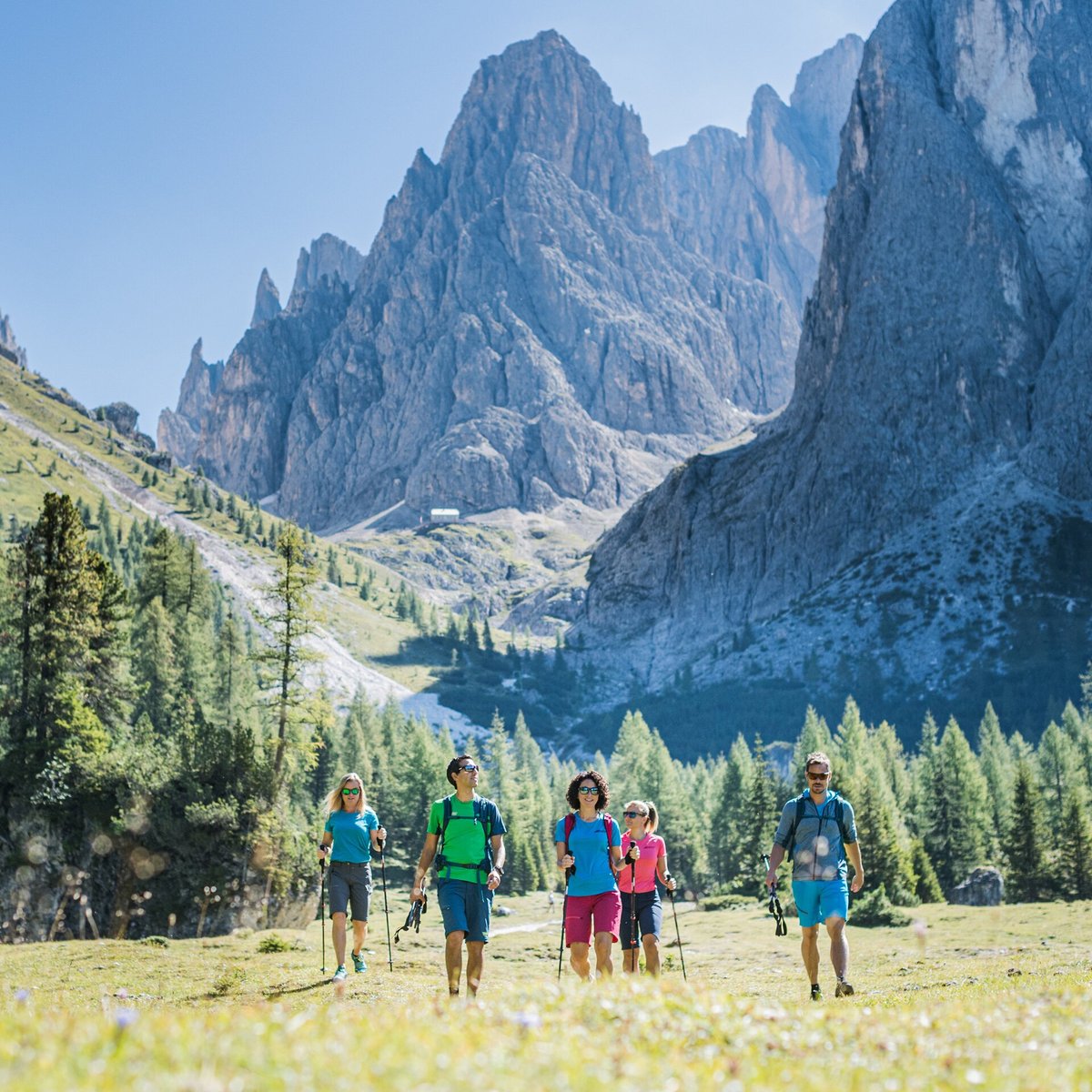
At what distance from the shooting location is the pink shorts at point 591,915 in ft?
48.1

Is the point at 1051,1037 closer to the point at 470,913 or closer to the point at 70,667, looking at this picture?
the point at 470,913

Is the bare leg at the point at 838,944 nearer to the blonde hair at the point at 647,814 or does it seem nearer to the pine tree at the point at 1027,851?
the blonde hair at the point at 647,814

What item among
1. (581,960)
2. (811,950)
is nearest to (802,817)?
(811,950)

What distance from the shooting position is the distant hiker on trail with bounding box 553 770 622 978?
14648mm

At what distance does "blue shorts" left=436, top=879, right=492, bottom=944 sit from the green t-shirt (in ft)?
0.34

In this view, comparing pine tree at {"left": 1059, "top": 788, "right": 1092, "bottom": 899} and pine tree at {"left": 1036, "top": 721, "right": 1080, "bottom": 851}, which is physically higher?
pine tree at {"left": 1036, "top": 721, "right": 1080, "bottom": 851}

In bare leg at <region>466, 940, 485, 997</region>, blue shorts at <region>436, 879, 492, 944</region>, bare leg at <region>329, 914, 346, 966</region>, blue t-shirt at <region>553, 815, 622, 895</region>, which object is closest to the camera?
bare leg at <region>466, 940, 485, 997</region>

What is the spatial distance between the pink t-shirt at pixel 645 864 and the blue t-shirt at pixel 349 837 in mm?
4165

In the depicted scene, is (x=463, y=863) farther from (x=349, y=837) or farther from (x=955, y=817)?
(x=955, y=817)

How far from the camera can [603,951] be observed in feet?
47.6

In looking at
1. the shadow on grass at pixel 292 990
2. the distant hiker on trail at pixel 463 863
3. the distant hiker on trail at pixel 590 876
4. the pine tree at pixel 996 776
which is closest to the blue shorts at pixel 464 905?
the distant hiker on trail at pixel 463 863

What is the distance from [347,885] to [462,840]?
4321 millimetres

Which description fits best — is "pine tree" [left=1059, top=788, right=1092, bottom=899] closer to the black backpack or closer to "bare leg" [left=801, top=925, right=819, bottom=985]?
"bare leg" [left=801, top=925, right=819, bottom=985]

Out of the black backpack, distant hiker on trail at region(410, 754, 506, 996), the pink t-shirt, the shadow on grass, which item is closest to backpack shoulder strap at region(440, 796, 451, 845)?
distant hiker on trail at region(410, 754, 506, 996)
